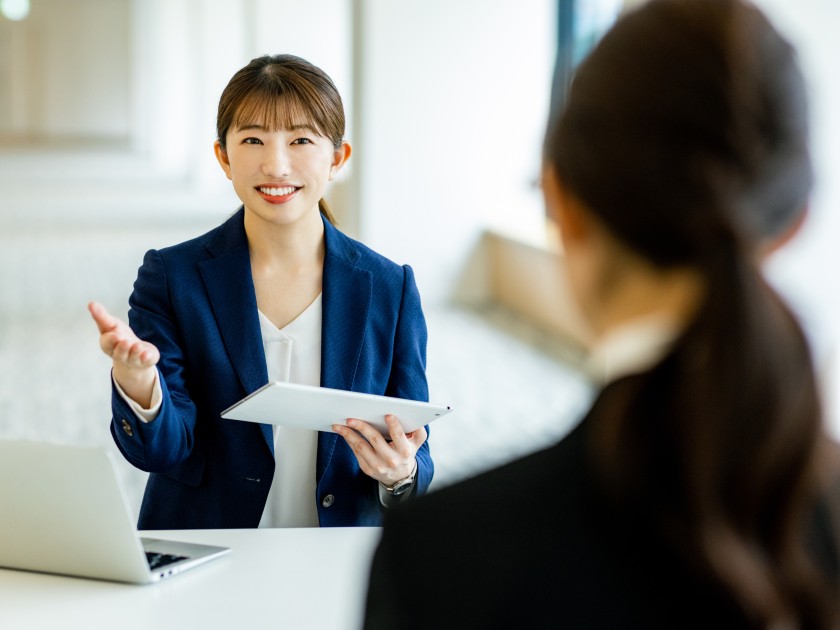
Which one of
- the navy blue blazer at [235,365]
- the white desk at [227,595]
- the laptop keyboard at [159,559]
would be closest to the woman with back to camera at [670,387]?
the white desk at [227,595]

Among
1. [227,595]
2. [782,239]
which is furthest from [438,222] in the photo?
[782,239]

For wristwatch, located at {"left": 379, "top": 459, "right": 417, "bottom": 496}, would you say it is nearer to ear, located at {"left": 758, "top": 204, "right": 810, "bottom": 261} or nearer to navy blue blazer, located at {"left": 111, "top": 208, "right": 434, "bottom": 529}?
navy blue blazer, located at {"left": 111, "top": 208, "right": 434, "bottom": 529}

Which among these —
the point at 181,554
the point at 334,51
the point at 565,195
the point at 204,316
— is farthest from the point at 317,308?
the point at 334,51

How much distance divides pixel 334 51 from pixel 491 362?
360 inches

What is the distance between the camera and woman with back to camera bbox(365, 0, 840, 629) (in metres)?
0.69

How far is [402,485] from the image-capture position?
190cm

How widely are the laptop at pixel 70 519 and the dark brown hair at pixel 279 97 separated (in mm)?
779

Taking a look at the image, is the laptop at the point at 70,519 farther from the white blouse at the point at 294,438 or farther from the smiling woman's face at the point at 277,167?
the smiling woman's face at the point at 277,167

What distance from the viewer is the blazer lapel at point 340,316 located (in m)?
2.03

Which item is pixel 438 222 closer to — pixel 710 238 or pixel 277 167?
pixel 277 167

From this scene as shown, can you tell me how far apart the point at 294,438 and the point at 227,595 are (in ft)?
1.75

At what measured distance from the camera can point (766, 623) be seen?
729mm

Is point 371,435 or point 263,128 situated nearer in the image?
point 371,435

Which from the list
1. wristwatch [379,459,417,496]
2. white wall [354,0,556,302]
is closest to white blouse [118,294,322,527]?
wristwatch [379,459,417,496]
